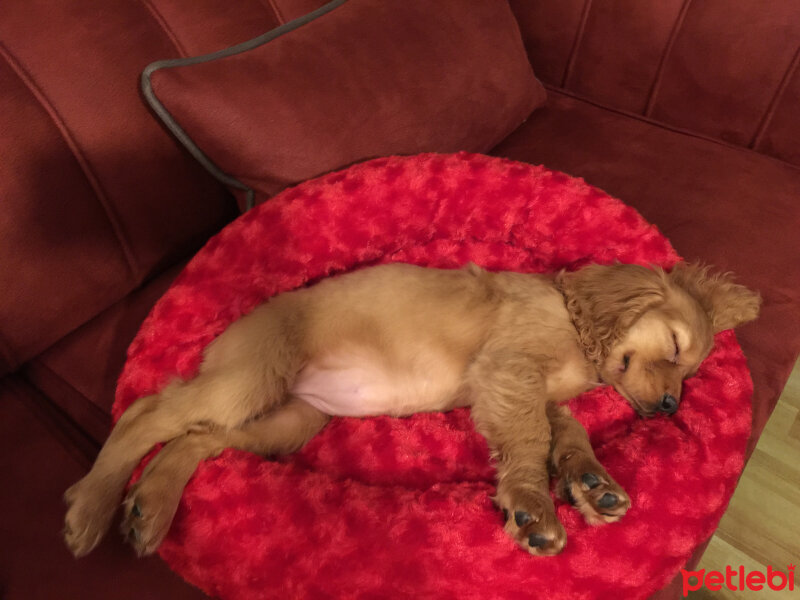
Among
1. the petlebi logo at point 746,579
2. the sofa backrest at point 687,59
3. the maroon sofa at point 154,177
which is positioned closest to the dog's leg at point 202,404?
the maroon sofa at point 154,177

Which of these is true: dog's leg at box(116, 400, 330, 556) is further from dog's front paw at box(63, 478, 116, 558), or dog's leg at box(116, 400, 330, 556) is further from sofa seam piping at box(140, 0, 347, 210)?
sofa seam piping at box(140, 0, 347, 210)

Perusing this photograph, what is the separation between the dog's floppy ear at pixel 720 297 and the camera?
138 centimetres

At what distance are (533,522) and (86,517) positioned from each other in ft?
2.85

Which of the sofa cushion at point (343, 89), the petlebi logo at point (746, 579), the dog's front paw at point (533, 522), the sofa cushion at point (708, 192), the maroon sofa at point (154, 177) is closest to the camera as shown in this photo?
the dog's front paw at point (533, 522)

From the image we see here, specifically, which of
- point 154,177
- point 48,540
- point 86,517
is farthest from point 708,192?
point 48,540

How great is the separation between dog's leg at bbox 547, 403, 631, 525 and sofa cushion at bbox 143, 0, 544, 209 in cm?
90

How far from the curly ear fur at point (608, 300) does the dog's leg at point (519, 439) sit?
6.9 inches

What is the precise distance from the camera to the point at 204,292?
135 centimetres

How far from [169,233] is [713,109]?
1.90 metres

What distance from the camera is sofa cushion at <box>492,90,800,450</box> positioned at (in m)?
1.49

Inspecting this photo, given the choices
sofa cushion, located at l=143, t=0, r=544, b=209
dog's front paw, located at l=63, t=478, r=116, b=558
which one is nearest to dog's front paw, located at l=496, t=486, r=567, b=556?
dog's front paw, located at l=63, t=478, r=116, b=558

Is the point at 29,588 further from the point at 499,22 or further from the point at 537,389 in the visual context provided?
the point at 499,22

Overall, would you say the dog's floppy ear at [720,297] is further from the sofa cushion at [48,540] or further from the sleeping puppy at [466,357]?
the sofa cushion at [48,540]

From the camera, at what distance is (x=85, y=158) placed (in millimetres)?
1297
